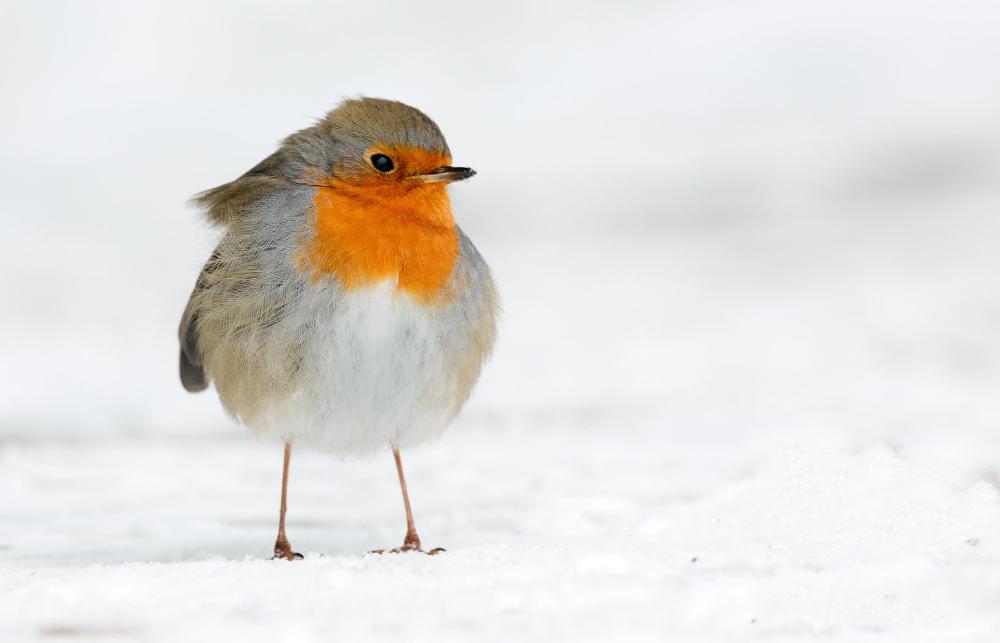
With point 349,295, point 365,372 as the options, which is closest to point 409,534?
point 365,372

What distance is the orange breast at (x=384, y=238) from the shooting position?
4246 millimetres

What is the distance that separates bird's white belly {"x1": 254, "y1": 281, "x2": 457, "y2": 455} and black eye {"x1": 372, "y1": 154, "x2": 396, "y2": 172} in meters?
0.46

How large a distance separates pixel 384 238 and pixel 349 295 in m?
0.23

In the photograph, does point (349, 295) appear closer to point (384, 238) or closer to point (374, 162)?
point (384, 238)

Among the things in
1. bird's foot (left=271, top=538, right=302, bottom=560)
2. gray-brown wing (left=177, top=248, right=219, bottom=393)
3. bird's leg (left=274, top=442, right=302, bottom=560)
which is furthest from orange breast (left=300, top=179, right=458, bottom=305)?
bird's foot (left=271, top=538, right=302, bottom=560)

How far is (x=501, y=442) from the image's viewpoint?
6.29 m

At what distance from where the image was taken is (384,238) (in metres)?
4.29

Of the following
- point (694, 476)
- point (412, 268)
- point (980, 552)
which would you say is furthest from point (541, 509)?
point (980, 552)

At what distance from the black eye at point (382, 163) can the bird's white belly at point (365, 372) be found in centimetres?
46

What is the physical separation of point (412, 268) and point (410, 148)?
1.50 ft

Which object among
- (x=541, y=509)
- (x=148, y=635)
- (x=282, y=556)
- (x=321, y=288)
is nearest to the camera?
(x=148, y=635)

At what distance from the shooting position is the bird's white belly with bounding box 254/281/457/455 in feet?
13.8

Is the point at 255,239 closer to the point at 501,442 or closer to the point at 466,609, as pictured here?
the point at 466,609

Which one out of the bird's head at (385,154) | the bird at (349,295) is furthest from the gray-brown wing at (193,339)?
the bird's head at (385,154)
